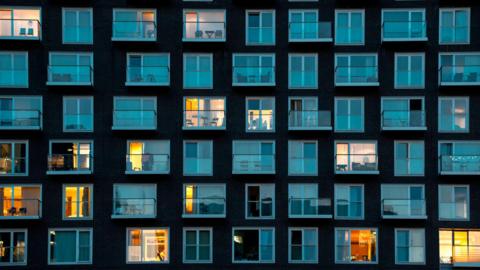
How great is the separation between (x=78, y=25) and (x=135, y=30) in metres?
3.48

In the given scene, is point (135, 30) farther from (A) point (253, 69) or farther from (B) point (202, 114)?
(A) point (253, 69)

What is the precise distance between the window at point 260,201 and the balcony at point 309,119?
13.0 ft

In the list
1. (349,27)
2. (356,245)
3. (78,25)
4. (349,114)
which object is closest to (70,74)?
(78,25)

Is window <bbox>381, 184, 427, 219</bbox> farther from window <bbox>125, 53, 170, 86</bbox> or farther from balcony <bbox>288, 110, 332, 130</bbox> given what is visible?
window <bbox>125, 53, 170, 86</bbox>

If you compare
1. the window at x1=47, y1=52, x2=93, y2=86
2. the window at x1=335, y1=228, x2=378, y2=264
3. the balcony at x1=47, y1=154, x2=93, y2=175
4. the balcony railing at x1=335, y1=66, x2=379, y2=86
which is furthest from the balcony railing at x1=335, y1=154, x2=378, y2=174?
the window at x1=47, y1=52, x2=93, y2=86

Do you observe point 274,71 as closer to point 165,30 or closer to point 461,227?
point 165,30

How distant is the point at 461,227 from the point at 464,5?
1341 centimetres

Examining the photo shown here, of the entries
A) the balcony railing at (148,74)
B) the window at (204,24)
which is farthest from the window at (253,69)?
the balcony railing at (148,74)

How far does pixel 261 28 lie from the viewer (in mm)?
41594

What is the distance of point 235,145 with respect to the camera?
40.9m

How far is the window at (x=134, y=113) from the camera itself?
40.4 metres

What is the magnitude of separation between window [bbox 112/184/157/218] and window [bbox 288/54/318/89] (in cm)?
1050

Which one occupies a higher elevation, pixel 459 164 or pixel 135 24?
pixel 135 24

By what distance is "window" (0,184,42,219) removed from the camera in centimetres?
3978
